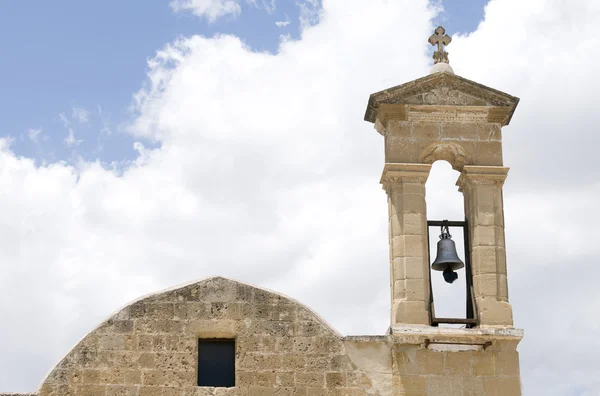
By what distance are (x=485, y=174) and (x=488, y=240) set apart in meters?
0.68

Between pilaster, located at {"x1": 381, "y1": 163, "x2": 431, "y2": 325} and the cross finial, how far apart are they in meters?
1.42

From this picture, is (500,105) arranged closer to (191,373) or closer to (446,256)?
(446,256)

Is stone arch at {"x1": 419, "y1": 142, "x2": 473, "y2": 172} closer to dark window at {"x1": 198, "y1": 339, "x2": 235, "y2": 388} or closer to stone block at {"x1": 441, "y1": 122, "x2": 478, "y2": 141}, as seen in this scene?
stone block at {"x1": 441, "y1": 122, "x2": 478, "y2": 141}

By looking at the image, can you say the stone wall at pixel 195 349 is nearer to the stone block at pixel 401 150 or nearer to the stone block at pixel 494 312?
the stone block at pixel 494 312

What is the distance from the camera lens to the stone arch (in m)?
12.0

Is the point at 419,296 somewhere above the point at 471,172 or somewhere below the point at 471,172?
below

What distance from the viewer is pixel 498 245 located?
11.7m

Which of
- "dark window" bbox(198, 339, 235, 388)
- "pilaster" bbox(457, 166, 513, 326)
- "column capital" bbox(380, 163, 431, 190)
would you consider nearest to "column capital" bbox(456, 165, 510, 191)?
"pilaster" bbox(457, 166, 513, 326)

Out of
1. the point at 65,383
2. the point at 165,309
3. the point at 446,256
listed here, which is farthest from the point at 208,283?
the point at 446,256

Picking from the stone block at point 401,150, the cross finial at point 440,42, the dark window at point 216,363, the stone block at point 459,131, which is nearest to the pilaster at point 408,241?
the stone block at point 401,150

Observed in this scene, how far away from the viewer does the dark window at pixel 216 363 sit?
11164 millimetres

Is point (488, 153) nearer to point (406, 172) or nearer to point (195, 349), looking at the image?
point (406, 172)

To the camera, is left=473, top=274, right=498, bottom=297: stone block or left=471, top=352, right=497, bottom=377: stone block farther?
left=473, top=274, right=498, bottom=297: stone block

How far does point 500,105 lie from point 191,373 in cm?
413
